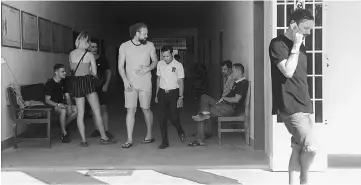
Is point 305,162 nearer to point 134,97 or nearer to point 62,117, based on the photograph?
point 134,97

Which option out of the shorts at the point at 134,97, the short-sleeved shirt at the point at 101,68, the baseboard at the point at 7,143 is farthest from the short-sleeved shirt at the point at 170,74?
the baseboard at the point at 7,143

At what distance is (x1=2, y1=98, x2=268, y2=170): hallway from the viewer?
4969 mm

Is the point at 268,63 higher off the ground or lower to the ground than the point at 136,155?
higher

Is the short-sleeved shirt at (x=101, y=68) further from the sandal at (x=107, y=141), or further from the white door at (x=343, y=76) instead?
the white door at (x=343, y=76)

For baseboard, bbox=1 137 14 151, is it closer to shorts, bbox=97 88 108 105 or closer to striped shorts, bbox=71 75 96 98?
striped shorts, bbox=71 75 96 98

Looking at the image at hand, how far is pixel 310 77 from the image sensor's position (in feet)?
14.9

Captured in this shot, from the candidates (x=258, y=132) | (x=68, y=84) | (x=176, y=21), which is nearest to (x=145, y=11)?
(x=176, y=21)

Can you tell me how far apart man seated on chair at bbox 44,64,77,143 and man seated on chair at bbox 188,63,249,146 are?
5.59 ft

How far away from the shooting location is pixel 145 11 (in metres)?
16.2

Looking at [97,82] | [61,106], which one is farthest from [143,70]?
[61,106]

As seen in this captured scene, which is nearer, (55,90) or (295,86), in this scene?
(295,86)

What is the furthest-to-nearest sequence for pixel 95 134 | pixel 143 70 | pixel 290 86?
pixel 95 134 < pixel 143 70 < pixel 290 86

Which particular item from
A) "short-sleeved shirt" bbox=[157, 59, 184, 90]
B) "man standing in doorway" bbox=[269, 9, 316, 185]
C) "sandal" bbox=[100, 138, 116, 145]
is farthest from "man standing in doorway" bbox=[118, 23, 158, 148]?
"man standing in doorway" bbox=[269, 9, 316, 185]

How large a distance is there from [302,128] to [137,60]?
2813mm
